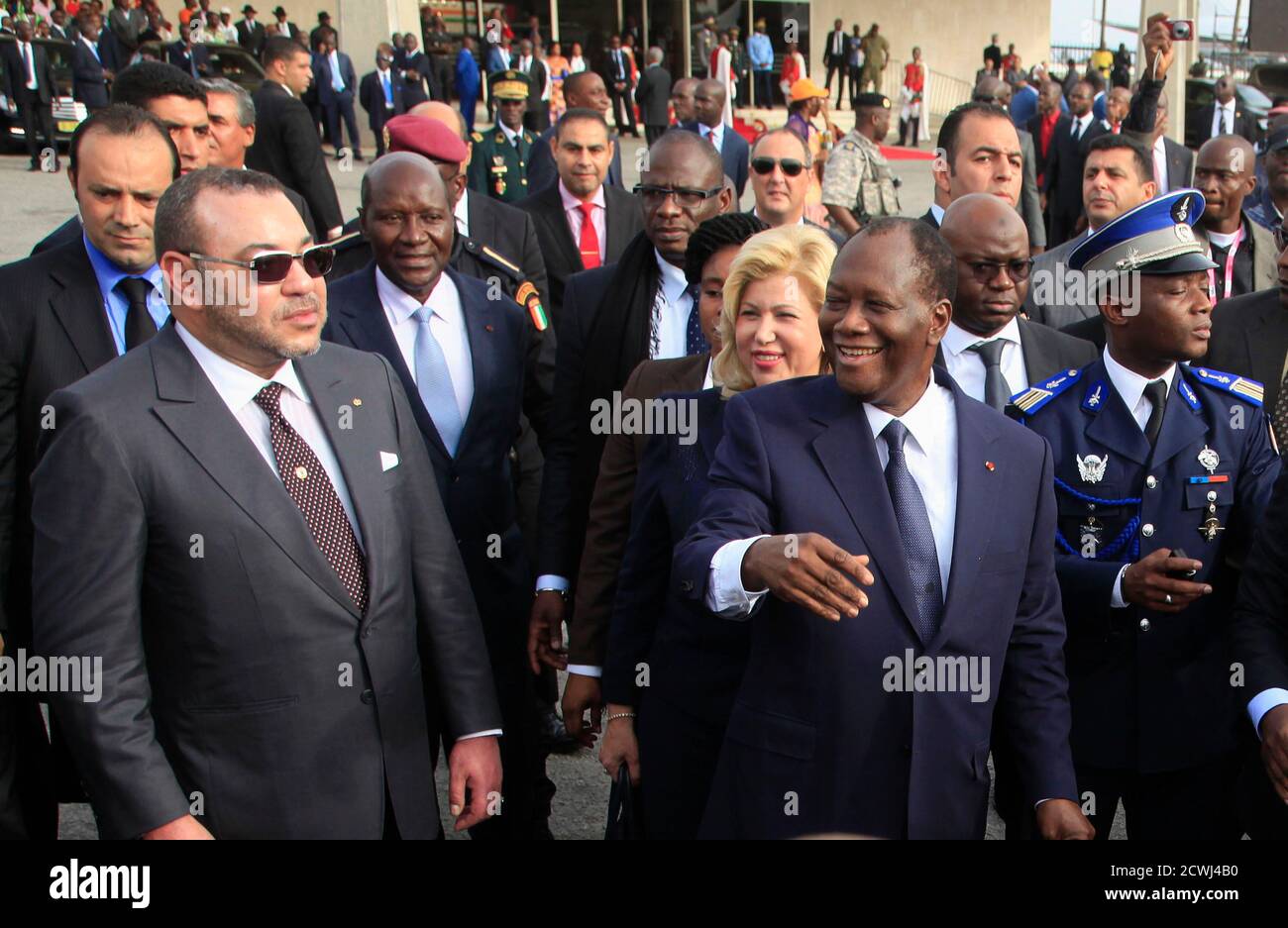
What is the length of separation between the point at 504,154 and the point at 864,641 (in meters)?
7.75

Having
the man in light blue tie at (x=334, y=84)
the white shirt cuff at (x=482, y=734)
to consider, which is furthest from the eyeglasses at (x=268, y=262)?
the man in light blue tie at (x=334, y=84)

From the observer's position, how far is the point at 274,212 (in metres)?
2.88

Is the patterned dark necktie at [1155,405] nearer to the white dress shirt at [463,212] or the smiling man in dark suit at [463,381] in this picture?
the smiling man in dark suit at [463,381]

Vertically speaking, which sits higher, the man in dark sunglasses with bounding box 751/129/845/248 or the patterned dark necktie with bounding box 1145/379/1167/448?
the man in dark sunglasses with bounding box 751/129/845/248

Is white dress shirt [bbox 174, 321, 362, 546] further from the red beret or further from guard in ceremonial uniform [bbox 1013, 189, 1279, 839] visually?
the red beret

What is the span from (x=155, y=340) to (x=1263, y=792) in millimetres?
2690

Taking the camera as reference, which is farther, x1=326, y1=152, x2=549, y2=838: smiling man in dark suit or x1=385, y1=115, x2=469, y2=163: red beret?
x1=385, y1=115, x2=469, y2=163: red beret

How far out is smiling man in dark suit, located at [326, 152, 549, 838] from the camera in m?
4.14

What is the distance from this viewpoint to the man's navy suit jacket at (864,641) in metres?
2.52

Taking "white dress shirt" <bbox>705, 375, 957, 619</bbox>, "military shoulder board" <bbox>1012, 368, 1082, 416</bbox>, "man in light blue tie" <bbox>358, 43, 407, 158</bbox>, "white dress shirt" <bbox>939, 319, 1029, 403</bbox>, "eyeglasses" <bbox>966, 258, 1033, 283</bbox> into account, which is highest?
"man in light blue tie" <bbox>358, 43, 407, 158</bbox>

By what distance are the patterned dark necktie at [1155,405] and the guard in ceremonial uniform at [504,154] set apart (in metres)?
6.56

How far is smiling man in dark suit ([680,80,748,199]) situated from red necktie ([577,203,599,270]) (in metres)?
3.57

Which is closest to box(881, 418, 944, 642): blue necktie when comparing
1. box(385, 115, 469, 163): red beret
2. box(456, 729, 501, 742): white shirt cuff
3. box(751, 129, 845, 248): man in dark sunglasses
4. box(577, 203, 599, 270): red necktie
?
box(456, 729, 501, 742): white shirt cuff

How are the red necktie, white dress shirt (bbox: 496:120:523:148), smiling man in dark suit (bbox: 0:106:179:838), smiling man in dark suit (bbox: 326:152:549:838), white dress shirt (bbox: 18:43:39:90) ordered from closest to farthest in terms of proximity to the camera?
smiling man in dark suit (bbox: 0:106:179:838)
smiling man in dark suit (bbox: 326:152:549:838)
the red necktie
white dress shirt (bbox: 496:120:523:148)
white dress shirt (bbox: 18:43:39:90)
